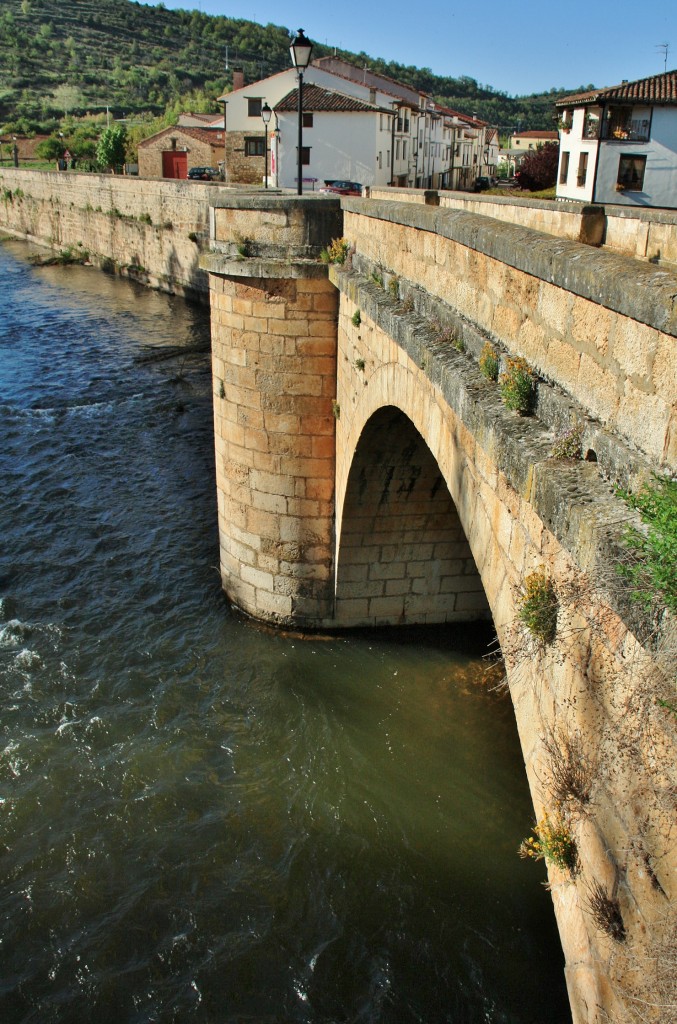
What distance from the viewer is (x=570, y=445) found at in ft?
12.5

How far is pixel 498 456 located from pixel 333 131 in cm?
3833

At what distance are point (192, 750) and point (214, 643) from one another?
6.62ft

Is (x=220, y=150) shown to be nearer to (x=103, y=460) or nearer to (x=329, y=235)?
(x=103, y=460)

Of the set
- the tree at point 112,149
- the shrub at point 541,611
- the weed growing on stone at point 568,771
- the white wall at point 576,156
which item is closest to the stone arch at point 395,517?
the shrub at point 541,611

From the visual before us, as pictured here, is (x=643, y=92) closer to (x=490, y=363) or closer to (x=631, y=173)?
(x=631, y=173)

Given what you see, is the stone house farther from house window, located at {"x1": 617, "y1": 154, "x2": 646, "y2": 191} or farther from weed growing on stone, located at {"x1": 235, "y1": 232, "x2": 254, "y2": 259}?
weed growing on stone, located at {"x1": 235, "y1": 232, "x2": 254, "y2": 259}

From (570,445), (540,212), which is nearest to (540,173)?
(540,212)

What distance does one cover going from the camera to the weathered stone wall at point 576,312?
3.13 meters

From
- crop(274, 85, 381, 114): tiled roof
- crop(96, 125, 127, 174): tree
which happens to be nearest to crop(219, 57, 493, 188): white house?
crop(274, 85, 381, 114): tiled roof

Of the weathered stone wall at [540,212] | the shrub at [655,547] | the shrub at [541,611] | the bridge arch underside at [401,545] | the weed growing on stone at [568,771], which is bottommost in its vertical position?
the bridge arch underside at [401,545]

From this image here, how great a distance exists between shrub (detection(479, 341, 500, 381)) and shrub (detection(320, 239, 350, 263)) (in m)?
5.10

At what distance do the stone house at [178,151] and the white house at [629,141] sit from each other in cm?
2372

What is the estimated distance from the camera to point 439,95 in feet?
500

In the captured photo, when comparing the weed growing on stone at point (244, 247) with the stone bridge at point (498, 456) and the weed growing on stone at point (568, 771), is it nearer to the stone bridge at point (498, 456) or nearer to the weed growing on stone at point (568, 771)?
the stone bridge at point (498, 456)
